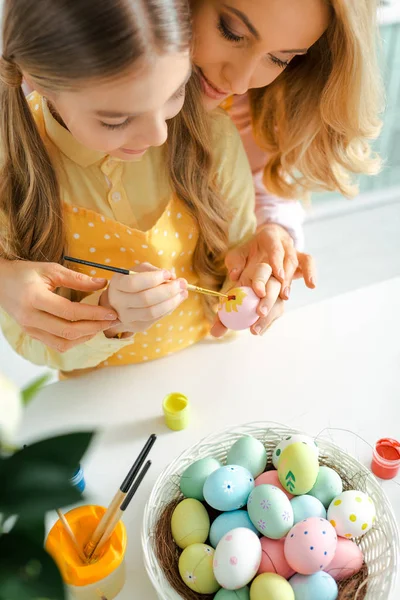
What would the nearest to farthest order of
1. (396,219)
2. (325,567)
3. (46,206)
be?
(325,567)
(46,206)
(396,219)

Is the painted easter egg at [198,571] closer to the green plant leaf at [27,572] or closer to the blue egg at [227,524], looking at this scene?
the blue egg at [227,524]

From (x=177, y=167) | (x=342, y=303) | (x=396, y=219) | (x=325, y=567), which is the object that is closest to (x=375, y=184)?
(x=396, y=219)

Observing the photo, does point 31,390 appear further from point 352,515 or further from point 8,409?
point 352,515

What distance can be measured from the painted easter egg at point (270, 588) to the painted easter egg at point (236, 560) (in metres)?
0.02

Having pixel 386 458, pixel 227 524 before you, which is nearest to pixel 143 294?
pixel 227 524

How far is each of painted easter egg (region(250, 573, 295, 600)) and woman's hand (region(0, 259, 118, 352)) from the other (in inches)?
16.9

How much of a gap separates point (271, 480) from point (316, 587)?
0.52 feet

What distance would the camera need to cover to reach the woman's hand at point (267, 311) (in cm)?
103

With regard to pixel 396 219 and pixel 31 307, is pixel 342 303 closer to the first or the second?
pixel 31 307

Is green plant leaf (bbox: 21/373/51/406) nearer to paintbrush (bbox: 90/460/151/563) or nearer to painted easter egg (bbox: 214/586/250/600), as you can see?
paintbrush (bbox: 90/460/151/563)

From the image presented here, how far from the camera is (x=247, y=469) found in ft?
2.84

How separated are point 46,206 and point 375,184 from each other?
2.17 m

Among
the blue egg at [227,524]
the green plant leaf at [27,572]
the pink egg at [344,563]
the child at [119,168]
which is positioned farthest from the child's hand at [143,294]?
the green plant leaf at [27,572]

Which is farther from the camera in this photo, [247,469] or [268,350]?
[268,350]
